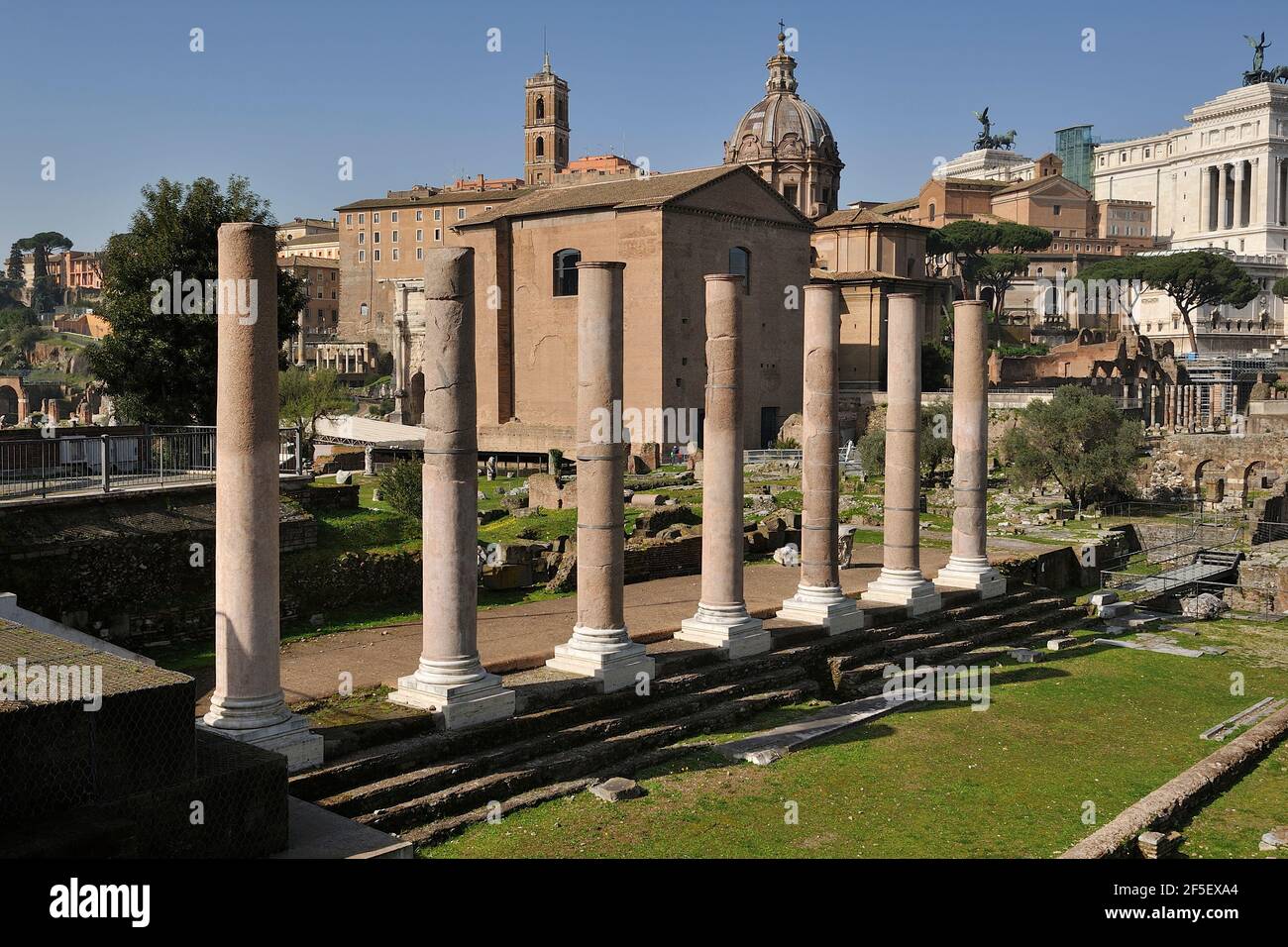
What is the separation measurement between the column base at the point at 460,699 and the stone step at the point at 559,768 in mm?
470

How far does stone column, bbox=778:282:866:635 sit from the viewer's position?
1248cm

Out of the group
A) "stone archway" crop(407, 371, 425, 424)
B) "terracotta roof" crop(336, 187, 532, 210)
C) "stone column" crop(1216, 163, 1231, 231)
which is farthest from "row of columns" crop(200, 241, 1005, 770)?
"stone column" crop(1216, 163, 1231, 231)

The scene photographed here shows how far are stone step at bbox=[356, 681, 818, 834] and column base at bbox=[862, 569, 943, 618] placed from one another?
9.81ft

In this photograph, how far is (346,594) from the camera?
13812 mm

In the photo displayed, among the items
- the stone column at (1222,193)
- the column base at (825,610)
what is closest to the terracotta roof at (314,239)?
the stone column at (1222,193)

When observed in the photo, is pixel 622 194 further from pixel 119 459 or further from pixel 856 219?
pixel 119 459

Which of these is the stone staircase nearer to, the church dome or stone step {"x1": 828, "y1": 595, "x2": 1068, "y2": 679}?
stone step {"x1": 828, "y1": 595, "x2": 1068, "y2": 679}

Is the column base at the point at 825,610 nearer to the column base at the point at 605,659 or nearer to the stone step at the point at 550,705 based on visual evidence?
the stone step at the point at 550,705

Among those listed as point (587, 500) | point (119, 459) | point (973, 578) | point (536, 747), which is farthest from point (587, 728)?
A: point (119, 459)

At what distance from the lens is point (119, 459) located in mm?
15047

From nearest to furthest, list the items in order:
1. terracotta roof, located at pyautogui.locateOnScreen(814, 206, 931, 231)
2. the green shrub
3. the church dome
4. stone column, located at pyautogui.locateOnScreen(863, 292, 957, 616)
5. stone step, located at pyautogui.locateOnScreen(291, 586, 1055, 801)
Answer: stone step, located at pyautogui.locateOnScreen(291, 586, 1055, 801) < stone column, located at pyautogui.locateOnScreen(863, 292, 957, 616) < the green shrub < terracotta roof, located at pyautogui.locateOnScreen(814, 206, 931, 231) < the church dome
